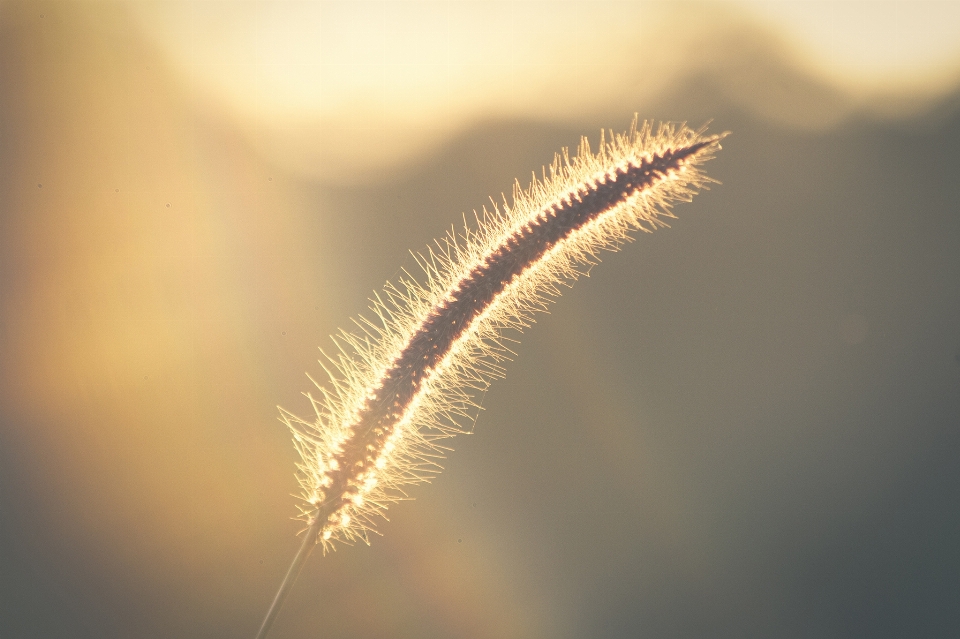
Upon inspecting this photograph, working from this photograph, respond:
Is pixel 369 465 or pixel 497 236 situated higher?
pixel 497 236

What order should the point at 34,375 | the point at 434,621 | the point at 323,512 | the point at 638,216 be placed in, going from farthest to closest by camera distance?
the point at 434,621, the point at 34,375, the point at 638,216, the point at 323,512

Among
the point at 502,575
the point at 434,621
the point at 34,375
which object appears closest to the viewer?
the point at 34,375

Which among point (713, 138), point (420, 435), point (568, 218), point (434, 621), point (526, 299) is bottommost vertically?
point (434, 621)

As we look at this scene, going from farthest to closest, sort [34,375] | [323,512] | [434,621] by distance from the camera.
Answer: [434,621] → [34,375] → [323,512]

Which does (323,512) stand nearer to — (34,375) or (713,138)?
(713,138)

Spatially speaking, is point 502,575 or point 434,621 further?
point 502,575

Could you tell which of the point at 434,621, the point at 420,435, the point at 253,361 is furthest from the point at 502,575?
the point at 420,435

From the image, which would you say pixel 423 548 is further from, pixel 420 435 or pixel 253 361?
pixel 420 435

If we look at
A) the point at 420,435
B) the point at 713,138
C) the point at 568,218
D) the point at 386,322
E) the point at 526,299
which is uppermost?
the point at 713,138

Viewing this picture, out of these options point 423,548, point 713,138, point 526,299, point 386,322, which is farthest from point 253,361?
point 713,138
